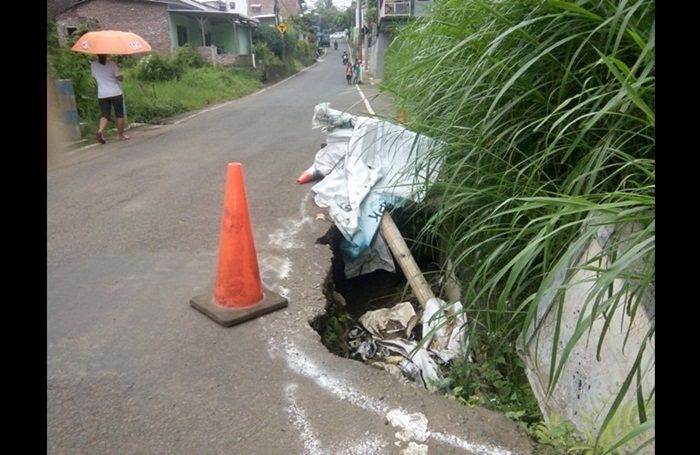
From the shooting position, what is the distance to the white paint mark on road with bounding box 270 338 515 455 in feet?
6.92

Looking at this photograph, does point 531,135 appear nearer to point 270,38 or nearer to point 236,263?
point 236,263

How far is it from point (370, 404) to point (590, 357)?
952 mm

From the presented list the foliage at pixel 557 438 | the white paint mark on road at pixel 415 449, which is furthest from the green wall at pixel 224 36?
the foliage at pixel 557 438

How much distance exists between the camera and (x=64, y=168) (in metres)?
7.50

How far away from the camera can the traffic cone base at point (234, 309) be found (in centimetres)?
307

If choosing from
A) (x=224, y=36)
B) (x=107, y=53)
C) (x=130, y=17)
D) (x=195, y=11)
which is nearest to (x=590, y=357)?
(x=107, y=53)

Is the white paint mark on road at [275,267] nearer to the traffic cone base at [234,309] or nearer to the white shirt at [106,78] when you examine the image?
the traffic cone base at [234,309]

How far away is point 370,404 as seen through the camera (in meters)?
2.38

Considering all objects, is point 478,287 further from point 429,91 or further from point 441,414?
→ point 429,91

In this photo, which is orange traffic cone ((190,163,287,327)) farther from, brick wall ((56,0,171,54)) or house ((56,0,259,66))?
brick wall ((56,0,171,54))

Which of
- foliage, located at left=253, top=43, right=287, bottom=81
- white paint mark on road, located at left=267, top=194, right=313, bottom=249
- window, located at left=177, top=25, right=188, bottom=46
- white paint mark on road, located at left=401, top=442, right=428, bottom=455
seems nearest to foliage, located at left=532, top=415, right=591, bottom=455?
white paint mark on road, located at left=401, top=442, right=428, bottom=455

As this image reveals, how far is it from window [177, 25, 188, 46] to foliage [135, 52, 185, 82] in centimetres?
918
